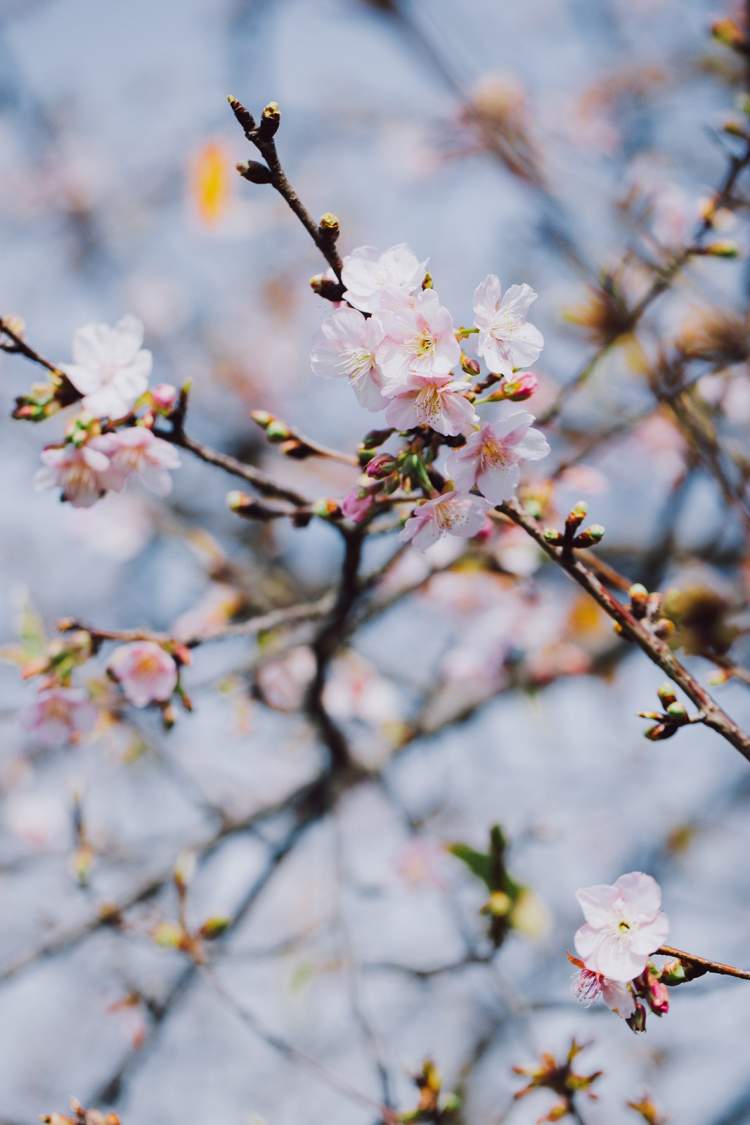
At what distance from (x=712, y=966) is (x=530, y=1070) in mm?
610

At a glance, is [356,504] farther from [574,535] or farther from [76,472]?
[76,472]

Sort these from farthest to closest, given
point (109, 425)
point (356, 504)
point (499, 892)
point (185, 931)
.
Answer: point (185, 931) → point (499, 892) → point (109, 425) → point (356, 504)

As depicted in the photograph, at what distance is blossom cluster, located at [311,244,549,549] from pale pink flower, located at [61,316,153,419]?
369 millimetres

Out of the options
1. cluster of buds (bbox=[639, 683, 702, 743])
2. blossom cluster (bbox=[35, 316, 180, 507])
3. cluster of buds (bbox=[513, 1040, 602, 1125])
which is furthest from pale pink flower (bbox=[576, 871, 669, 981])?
blossom cluster (bbox=[35, 316, 180, 507])

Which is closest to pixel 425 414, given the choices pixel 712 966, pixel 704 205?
pixel 712 966

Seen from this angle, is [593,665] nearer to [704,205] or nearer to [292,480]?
[704,205]

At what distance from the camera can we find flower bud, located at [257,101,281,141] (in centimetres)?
104

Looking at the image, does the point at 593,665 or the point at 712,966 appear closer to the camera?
the point at 712,966

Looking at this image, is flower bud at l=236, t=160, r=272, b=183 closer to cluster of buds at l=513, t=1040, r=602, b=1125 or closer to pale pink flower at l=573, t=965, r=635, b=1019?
pale pink flower at l=573, t=965, r=635, b=1019

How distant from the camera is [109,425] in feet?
4.62

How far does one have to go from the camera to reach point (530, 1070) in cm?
150

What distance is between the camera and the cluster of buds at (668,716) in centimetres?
119

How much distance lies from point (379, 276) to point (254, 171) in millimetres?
214

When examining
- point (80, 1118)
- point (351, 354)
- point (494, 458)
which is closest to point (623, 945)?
point (494, 458)
